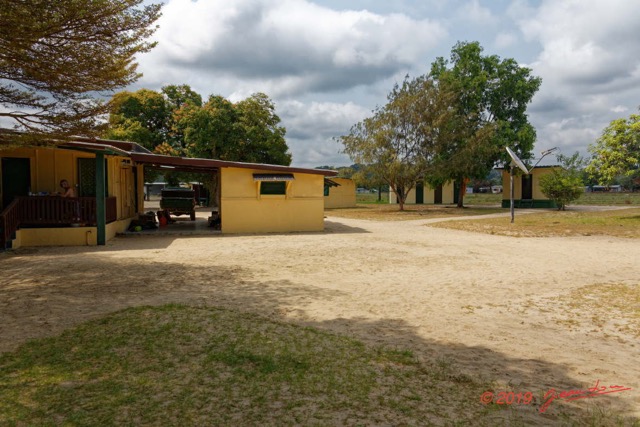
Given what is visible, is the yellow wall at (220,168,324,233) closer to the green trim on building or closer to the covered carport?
the covered carport

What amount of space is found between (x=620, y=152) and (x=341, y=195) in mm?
21679

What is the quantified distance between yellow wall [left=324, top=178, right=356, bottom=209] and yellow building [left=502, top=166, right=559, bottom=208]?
43.4 feet

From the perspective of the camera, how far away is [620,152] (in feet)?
64.1

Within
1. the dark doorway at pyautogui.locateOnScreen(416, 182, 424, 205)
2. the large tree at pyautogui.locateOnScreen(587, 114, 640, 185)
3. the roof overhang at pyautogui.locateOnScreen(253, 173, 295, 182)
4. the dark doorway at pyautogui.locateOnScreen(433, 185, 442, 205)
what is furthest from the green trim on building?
the roof overhang at pyautogui.locateOnScreen(253, 173, 295, 182)

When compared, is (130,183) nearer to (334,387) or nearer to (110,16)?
(110,16)

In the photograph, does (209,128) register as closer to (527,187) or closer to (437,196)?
(437,196)

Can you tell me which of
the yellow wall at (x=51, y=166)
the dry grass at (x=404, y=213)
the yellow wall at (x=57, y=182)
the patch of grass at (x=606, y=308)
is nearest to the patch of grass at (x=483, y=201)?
the dry grass at (x=404, y=213)

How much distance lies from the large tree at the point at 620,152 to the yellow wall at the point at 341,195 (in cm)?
1995

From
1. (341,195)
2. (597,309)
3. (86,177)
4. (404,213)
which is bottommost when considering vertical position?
(597,309)

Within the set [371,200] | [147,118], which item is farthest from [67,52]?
[371,200]

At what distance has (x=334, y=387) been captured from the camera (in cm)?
332

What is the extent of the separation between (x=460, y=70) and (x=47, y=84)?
33.3 metres

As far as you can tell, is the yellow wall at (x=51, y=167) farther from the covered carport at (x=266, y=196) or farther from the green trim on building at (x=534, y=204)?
the green trim on building at (x=534, y=204)

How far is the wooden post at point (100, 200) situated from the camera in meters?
11.9
